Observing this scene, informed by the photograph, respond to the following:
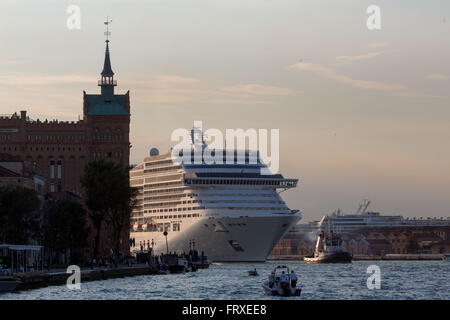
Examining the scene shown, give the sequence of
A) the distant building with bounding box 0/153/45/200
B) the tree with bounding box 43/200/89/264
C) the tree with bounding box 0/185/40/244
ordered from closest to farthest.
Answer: the tree with bounding box 0/185/40/244, the tree with bounding box 43/200/89/264, the distant building with bounding box 0/153/45/200

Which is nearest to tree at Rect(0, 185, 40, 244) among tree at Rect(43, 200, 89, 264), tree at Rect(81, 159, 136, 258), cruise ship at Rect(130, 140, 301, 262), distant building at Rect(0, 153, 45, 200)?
distant building at Rect(0, 153, 45, 200)

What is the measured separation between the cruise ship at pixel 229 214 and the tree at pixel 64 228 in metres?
49.2

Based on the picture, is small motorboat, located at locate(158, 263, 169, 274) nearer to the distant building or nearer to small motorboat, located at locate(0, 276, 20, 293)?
the distant building

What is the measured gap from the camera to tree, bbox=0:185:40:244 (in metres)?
112

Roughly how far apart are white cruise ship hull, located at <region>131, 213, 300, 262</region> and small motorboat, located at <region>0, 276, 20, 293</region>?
10215 centimetres

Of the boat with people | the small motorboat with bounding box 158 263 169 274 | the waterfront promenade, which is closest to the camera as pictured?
the boat with people

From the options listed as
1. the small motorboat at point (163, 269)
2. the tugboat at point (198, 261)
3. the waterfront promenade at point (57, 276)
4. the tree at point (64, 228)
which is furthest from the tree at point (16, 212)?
the tugboat at point (198, 261)

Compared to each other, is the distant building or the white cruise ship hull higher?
the distant building

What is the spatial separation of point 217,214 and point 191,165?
615 inches

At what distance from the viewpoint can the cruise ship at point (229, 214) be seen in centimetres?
18488

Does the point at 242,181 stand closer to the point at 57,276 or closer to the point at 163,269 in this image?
the point at 163,269
